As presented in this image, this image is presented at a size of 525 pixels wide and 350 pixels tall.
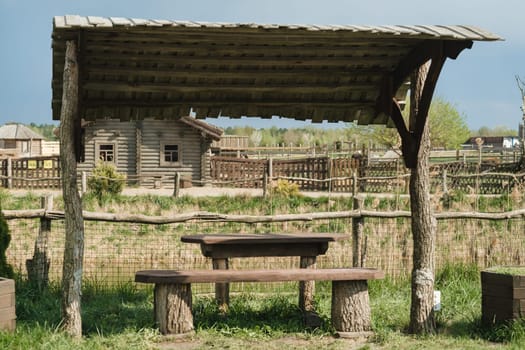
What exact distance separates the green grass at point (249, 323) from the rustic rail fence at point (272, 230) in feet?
2.52

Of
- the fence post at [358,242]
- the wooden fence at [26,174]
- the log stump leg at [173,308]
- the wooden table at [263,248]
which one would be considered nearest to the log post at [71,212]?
the log stump leg at [173,308]

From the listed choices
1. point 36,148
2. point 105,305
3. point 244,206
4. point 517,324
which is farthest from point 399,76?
point 36,148

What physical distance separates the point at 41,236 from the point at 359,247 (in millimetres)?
4192

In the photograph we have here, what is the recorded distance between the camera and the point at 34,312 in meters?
8.87

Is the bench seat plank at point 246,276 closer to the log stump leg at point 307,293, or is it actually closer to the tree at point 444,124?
the log stump leg at point 307,293

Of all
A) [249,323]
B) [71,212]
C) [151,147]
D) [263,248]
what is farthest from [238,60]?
[151,147]

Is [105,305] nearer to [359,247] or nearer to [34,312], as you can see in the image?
[34,312]

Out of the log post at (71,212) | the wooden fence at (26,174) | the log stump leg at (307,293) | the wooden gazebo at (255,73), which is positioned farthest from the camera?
the wooden fence at (26,174)

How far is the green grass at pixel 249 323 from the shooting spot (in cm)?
752

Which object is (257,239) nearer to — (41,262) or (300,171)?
(41,262)

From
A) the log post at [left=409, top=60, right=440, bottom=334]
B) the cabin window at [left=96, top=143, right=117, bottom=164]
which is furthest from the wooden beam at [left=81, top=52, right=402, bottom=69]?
the cabin window at [left=96, top=143, right=117, bottom=164]

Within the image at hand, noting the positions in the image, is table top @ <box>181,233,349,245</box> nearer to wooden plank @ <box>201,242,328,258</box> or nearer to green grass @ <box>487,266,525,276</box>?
wooden plank @ <box>201,242,328,258</box>

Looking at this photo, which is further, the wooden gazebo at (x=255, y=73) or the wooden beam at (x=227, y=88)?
the wooden beam at (x=227, y=88)

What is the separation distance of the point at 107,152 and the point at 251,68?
2492 cm
